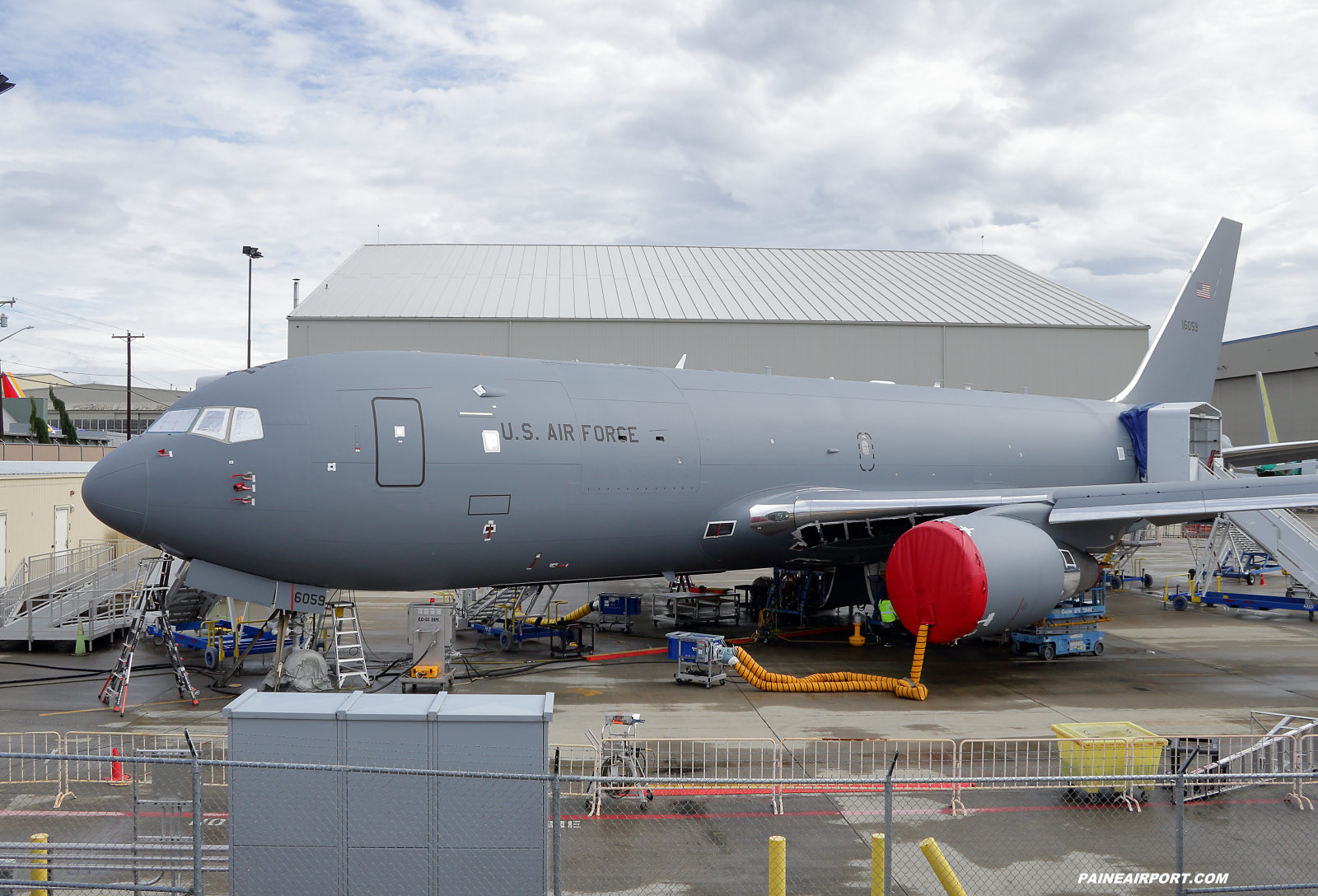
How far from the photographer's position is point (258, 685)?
15891 mm

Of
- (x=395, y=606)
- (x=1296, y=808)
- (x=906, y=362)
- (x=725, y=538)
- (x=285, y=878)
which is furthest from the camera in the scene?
(x=906, y=362)

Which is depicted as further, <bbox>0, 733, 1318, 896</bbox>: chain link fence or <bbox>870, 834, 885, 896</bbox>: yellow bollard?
<bbox>870, 834, 885, 896</bbox>: yellow bollard

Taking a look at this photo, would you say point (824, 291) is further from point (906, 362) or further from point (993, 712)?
point (993, 712)

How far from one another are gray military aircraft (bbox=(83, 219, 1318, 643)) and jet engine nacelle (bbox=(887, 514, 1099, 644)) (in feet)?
0.11

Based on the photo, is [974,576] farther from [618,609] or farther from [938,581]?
[618,609]

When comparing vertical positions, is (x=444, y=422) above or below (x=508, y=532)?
above

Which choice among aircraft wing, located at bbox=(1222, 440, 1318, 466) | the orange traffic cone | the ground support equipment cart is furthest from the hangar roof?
the orange traffic cone

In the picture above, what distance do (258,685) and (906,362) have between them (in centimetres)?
3038

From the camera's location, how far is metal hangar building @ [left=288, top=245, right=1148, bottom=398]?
3750 cm

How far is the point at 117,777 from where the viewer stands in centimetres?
1123

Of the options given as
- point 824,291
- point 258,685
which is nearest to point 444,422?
point 258,685

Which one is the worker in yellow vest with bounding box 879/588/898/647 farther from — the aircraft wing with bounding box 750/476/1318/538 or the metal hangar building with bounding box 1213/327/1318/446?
the metal hangar building with bounding box 1213/327/1318/446

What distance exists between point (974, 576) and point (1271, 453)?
1690 centimetres

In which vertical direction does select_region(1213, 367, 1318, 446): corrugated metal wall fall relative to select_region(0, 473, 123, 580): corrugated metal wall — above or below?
above
